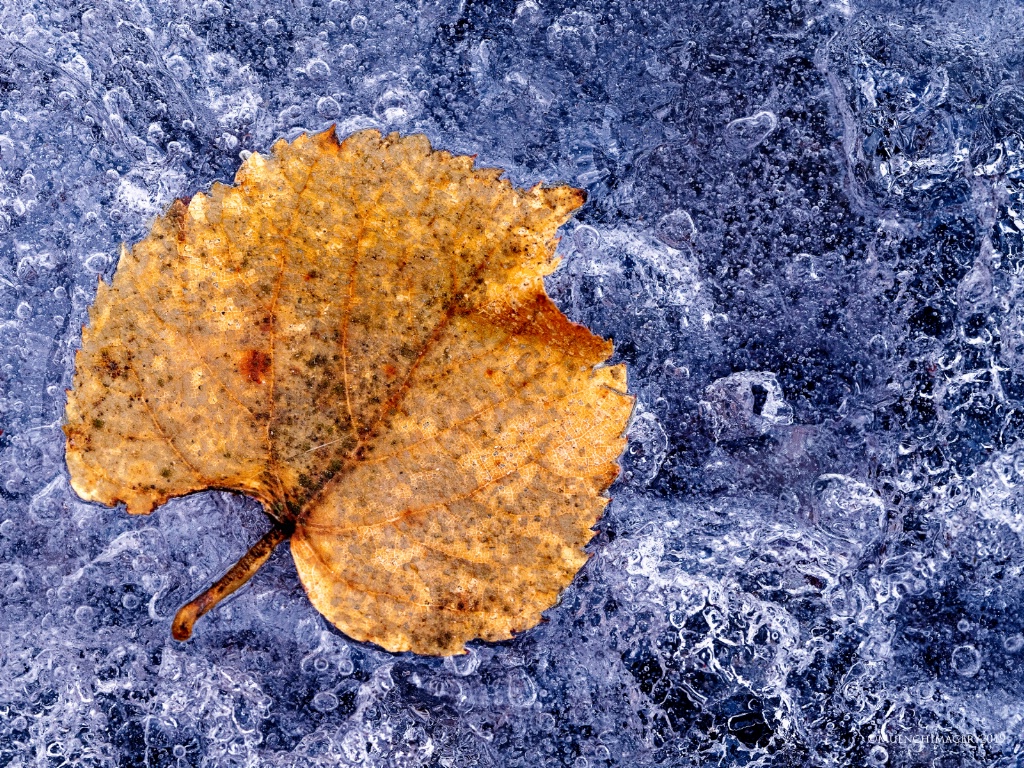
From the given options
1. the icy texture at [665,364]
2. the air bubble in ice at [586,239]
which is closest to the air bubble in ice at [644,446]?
the icy texture at [665,364]

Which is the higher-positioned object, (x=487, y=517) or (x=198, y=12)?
(x=198, y=12)

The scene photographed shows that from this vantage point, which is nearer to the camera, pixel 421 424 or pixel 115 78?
pixel 421 424

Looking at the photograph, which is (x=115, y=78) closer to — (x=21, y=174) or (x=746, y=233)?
(x=21, y=174)

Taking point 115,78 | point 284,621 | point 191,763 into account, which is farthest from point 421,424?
point 115,78

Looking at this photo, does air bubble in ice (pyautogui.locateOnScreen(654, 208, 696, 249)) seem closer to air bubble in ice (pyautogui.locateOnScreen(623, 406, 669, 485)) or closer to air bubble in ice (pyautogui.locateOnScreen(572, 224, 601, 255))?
air bubble in ice (pyautogui.locateOnScreen(572, 224, 601, 255))

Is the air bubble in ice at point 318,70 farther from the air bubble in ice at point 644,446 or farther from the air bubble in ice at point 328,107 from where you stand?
the air bubble in ice at point 644,446

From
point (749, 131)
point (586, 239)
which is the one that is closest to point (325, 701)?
point (586, 239)

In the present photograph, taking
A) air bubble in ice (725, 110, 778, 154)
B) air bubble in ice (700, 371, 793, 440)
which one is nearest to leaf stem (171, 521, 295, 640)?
air bubble in ice (700, 371, 793, 440)

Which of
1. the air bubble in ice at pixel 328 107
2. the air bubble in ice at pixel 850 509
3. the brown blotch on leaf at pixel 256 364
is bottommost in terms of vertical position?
the brown blotch on leaf at pixel 256 364
